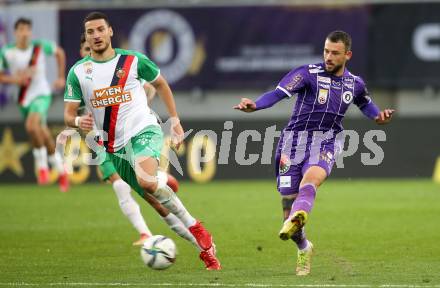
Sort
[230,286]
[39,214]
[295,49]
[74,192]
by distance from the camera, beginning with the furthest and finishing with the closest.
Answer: [295,49] → [74,192] → [39,214] → [230,286]

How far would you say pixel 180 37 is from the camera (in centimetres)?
2344

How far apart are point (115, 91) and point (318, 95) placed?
1.94 meters

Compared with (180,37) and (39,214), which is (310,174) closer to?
(39,214)

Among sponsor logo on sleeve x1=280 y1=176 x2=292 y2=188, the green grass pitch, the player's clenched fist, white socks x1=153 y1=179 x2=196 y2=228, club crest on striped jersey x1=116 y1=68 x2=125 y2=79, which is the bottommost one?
the green grass pitch

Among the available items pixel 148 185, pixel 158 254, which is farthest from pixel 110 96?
pixel 158 254

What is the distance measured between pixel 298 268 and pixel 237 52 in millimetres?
14415

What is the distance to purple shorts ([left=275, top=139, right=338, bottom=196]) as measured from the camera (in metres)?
9.54

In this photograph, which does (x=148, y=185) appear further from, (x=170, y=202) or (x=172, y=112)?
(x=172, y=112)

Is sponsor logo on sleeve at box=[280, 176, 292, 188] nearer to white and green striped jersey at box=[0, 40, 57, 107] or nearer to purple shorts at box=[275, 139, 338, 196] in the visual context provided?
purple shorts at box=[275, 139, 338, 196]

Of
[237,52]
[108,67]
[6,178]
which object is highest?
[108,67]

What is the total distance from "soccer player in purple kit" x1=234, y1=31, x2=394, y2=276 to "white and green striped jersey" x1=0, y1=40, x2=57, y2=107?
9716mm

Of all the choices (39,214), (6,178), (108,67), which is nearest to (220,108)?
(6,178)

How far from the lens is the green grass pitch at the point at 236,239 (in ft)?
29.8

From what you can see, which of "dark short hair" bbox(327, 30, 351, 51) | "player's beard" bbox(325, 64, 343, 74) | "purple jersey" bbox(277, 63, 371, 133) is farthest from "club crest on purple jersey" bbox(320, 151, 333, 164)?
"dark short hair" bbox(327, 30, 351, 51)
